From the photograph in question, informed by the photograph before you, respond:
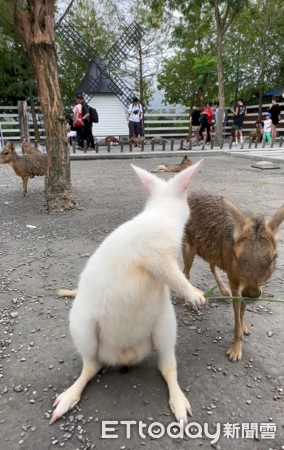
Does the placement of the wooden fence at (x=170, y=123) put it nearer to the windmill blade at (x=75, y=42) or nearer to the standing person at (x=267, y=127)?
the standing person at (x=267, y=127)

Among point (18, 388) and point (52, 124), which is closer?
point (18, 388)

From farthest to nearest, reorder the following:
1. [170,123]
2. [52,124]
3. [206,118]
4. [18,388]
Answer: [170,123] < [206,118] < [52,124] < [18,388]

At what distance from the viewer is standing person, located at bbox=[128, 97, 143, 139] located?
639 inches

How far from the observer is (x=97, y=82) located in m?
20.4

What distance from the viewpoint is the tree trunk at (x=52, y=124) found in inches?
205

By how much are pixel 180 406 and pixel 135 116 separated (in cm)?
1590

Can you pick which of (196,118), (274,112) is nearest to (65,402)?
(196,118)

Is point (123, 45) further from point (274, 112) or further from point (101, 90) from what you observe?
point (274, 112)

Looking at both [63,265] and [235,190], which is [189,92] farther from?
[63,265]

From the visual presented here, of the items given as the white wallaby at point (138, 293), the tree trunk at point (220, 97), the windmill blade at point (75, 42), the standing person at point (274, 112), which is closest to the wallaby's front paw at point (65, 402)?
the white wallaby at point (138, 293)

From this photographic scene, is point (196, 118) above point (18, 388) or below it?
above

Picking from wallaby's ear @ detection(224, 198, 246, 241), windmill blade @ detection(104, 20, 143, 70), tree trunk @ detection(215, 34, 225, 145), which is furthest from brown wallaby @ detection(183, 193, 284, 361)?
windmill blade @ detection(104, 20, 143, 70)

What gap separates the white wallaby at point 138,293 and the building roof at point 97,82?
2030 cm

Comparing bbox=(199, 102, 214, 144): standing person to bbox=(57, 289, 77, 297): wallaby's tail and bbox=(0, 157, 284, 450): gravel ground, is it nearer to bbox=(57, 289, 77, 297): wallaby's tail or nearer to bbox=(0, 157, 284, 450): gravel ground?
bbox=(0, 157, 284, 450): gravel ground
